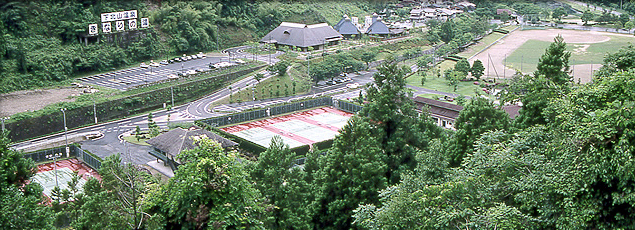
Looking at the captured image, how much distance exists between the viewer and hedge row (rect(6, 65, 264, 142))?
40281 mm

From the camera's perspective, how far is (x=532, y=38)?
7319cm

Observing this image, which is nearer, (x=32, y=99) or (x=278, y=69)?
(x=32, y=99)

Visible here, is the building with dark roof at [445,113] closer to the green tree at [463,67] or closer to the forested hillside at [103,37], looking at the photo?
the green tree at [463,67]

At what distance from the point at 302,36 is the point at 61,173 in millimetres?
37113

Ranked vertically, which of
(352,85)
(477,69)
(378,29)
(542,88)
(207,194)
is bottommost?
(352,85)

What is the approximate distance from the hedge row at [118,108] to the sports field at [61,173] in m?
6.98

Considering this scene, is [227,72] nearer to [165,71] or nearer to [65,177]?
[165,71]

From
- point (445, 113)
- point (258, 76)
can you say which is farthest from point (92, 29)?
point (445, 113)

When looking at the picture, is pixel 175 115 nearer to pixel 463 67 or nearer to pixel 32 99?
pixel 32 99

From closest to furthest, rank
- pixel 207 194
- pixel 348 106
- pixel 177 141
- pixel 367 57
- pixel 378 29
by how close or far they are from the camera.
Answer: pixel 207 194 < pixel 177 141 < pixel 348 106 < pixel 367 57 < pixel 378 29

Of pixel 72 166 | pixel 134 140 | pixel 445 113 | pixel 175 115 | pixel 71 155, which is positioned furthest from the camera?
pixel 175 115

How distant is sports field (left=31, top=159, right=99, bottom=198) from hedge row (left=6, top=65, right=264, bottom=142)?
6.98 m

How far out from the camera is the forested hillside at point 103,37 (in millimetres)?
48500

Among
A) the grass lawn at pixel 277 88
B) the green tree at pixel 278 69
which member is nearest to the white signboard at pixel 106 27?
the grass lawn at pixel 277 88
